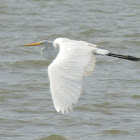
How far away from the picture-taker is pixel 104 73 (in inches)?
309

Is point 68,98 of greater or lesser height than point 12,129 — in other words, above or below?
above

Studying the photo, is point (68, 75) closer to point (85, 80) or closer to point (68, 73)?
point (68, 73)

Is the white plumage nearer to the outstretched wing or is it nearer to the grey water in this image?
the outstretched wing

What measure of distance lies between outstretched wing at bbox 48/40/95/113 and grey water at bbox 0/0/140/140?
40.7 inches

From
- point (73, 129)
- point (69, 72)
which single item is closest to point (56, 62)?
point (69, 72)

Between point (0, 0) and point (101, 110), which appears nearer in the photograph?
point (101, 110)

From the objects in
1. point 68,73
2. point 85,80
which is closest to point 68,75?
point 68,73

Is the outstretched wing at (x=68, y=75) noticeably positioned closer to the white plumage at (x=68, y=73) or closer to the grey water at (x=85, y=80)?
Result: the white plumage at (x=68, y=73)

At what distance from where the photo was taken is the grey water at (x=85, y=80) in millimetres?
5859

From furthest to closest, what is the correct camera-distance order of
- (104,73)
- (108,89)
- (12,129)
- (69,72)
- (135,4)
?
(135,4), (104,73), (108,89), (12,129), (69,72)

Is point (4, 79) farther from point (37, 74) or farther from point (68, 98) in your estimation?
point (68, 98)

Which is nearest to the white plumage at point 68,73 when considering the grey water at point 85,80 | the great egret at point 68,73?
the great egret at point 68,73

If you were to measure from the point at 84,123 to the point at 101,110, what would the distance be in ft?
1.76

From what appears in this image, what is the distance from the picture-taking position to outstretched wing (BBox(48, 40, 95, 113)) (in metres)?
4.10
